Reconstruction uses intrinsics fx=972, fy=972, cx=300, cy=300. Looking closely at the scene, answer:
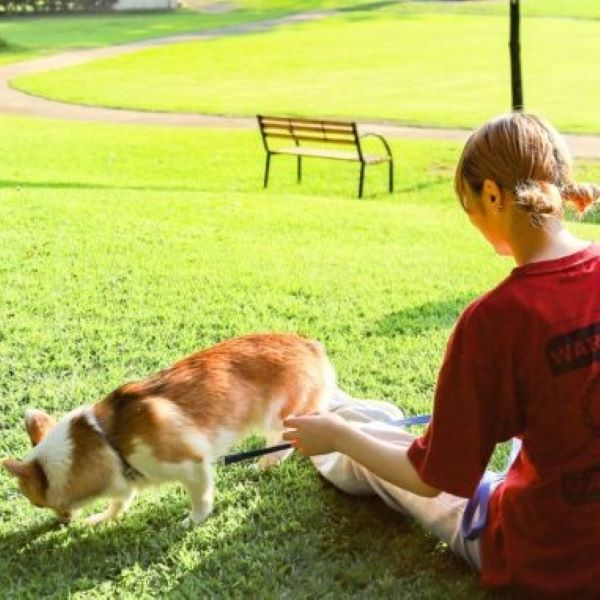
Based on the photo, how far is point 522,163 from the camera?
2350mm

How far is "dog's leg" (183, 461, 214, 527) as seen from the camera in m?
3.47

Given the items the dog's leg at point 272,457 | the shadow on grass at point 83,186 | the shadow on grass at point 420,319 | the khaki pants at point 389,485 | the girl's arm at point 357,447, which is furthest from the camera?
the shadow on grass at point 83,186

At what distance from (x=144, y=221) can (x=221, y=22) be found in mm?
38330

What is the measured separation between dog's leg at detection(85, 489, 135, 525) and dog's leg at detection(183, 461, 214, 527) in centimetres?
23

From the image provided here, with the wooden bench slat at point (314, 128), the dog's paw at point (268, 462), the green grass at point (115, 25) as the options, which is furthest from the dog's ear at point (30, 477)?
the green grass at point (115, 25)

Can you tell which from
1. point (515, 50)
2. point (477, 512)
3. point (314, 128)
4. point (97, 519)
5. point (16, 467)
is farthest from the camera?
point (515, 50)

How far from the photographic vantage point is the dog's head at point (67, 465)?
3332mm

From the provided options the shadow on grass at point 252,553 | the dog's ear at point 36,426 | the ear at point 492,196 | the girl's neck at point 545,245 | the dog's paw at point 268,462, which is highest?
the ear at point 492,196

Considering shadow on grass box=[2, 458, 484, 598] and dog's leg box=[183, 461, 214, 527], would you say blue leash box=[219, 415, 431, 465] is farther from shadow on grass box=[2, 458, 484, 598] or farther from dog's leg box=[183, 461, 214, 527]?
shadow on grass box=[2, 458, 484, 598]

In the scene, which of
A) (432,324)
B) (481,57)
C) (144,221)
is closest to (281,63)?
(481,57)

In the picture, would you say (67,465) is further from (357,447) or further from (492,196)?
(492,196)

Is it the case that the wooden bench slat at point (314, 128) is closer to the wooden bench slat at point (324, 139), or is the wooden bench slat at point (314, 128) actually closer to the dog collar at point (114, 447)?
the wooden bench slat at point (324, 139)

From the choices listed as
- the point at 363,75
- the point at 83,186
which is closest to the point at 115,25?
the point at 363,75

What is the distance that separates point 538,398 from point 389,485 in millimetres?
1076
